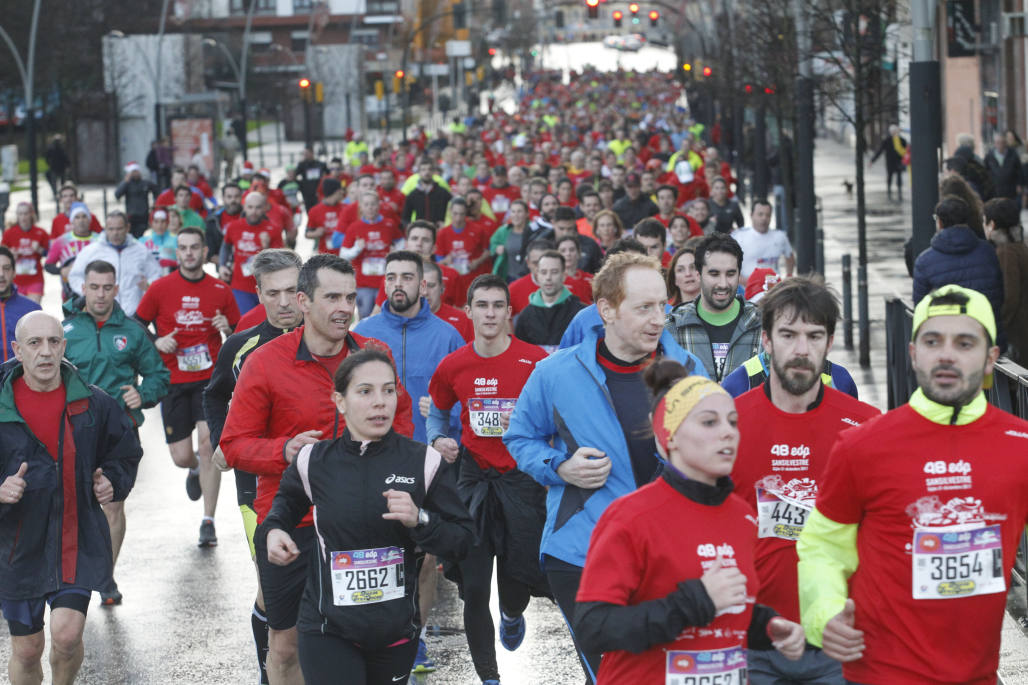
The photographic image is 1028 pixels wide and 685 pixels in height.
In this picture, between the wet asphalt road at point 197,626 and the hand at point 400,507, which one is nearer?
the hand at point 400,507

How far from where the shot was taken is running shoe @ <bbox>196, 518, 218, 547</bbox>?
11.0 m

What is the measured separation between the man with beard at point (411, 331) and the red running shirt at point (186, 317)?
9.46 ft

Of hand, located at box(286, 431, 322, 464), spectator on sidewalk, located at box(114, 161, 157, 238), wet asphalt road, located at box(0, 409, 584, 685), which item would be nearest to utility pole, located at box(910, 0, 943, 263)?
wet asphalt road, located at box(0, 409, 584, 685)

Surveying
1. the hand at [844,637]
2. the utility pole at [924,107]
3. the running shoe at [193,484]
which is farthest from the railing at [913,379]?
the running shoe at [193,484]

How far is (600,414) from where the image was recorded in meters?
5.83

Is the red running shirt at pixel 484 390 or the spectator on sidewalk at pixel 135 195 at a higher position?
the spectator on sidewalk at pixel 135 195

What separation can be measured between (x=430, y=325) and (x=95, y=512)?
2.32 meters

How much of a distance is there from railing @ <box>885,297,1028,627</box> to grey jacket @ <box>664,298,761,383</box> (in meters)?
1.34

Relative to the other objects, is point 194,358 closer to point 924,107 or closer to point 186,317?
point 186,317

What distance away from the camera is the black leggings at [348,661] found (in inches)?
221

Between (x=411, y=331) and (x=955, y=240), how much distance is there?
4.18 m

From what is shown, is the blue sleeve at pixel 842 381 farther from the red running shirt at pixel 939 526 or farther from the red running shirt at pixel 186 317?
the red running shirt at pixel 186 317

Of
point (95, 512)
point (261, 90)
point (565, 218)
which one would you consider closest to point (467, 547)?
point (95, 512)

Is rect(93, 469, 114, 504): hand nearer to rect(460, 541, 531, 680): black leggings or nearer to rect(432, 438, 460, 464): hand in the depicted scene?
rect(432, 438, 460, 464): hand
